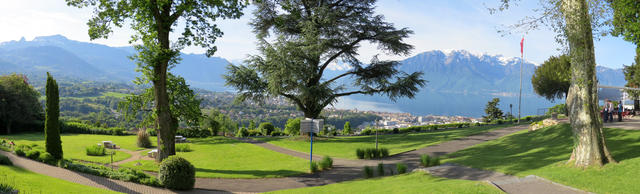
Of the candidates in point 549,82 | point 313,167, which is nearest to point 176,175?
point 313,167

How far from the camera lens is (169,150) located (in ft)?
54.1

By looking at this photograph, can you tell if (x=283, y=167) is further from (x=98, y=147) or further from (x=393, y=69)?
(x=393, y=69)

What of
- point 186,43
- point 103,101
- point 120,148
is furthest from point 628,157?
point 103,101

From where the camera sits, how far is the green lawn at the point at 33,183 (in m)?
8.82

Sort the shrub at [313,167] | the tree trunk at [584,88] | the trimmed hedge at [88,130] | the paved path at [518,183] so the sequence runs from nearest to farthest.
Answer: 1. the paved path at [518,183]
2. the tree trunk at [584,88]
3. the shrub at [313,167]
4. the trimmed hedge at [88,130]

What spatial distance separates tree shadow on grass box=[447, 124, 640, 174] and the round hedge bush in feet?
35.8

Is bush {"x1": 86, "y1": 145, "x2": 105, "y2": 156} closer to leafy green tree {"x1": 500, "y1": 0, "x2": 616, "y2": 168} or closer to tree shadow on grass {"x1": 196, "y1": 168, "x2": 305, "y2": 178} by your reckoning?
tree shadow on grass {"x1": 196, "y1": 168, "x2": 305, "y2": 178}

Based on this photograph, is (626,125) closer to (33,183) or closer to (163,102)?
(163,102)

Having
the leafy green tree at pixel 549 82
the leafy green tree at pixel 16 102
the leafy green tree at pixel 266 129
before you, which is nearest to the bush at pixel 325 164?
the leafy green tree at pixel 266 129

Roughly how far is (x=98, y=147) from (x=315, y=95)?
44.4ft

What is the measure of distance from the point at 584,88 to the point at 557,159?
3023mm

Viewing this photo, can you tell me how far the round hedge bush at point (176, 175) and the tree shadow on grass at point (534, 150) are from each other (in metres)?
10.9

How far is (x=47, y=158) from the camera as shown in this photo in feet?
45.9

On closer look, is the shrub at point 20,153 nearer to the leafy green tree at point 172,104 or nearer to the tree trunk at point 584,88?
the leafy green tree at point 172,104
